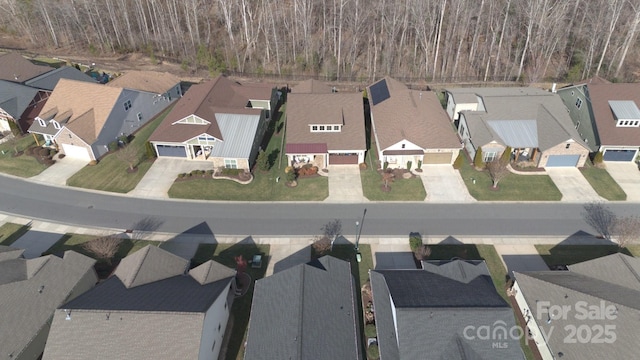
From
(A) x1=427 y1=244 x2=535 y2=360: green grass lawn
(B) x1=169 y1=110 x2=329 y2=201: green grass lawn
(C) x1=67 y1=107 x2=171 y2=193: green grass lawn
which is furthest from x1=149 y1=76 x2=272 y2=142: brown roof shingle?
(A) x1=427 y1=244 x2=535 y2=360: green grass lawn

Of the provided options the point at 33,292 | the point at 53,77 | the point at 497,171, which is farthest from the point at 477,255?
the point at 53,77

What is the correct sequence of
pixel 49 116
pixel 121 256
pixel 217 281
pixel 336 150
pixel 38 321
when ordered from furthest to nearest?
pixel 49 116 < pixel 336 150 < pixel 121 256 < pixel 217 281 < pixel 38 321

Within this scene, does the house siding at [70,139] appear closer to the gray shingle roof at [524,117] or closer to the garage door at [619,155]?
the gray shingle roof at [524,117]

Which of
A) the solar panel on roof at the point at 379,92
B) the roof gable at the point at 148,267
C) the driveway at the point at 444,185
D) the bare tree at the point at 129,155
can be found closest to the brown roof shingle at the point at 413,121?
the solar panel on roof at the point at 379,92

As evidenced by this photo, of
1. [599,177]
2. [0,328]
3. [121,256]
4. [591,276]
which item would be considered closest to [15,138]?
[121,256]

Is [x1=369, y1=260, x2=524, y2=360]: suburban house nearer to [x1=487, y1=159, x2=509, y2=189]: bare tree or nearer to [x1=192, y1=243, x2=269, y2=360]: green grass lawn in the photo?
[x1=192, y1=243, x2=269, y2=360]: green grass lawn

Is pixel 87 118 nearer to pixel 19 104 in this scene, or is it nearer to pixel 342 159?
pixel 19 104

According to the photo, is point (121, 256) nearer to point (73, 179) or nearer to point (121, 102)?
point (73, 179)
